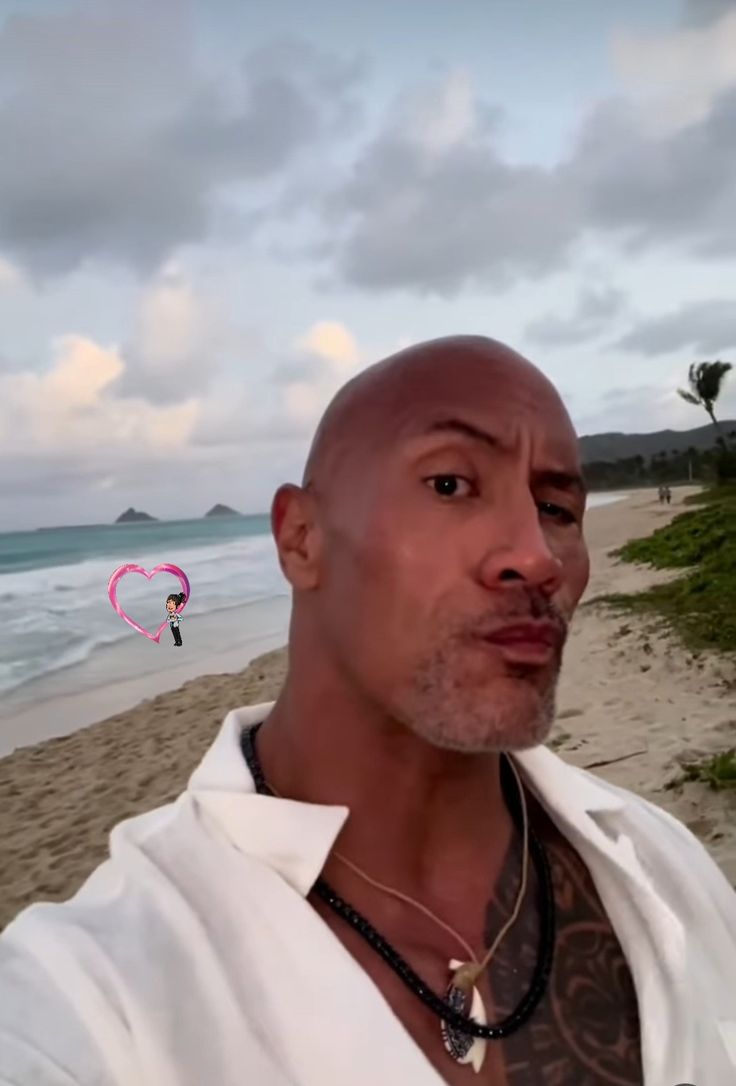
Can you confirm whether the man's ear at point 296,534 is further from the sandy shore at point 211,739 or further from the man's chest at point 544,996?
the sandy shore at point 211,739

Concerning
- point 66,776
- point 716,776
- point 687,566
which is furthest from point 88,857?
point 687,566

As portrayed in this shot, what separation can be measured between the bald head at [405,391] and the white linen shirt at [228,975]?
536mm

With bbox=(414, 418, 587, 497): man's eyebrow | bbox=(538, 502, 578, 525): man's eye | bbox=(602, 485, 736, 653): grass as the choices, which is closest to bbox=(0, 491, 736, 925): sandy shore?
bbox=(602, 485, 736, 653): grass

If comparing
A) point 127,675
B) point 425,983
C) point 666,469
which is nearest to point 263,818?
point 425,983

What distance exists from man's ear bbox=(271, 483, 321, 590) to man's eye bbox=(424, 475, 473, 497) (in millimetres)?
229

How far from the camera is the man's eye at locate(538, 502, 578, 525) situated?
1.50m

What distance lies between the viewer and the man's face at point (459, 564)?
131 cm

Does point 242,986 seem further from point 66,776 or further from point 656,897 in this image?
point 66,776

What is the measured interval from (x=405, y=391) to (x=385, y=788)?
2.15ft

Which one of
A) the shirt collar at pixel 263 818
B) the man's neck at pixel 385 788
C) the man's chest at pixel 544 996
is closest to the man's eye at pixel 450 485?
the man's neck at pixel 385 788

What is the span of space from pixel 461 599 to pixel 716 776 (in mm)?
3533

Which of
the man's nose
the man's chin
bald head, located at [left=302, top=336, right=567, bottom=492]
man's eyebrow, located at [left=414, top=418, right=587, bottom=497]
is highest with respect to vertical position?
bald head, located at [left=302, top=336, right=567, bottom=492]

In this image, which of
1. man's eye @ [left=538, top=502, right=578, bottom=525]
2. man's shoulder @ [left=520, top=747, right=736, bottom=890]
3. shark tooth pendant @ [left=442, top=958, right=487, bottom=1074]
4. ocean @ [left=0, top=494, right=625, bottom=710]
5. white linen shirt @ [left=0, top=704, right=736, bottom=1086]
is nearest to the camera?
white linen shirt @ [left=0, top=704, right=736, bottom=1086]

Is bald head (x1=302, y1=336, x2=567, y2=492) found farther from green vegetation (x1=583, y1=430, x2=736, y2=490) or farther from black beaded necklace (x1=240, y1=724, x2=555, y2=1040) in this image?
green vegetation (x1=583, y1=430, x2=736, y2=490)
